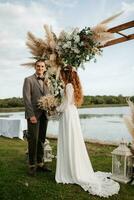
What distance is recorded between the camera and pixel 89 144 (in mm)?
8344

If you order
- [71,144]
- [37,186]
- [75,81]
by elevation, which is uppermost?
[75,81]

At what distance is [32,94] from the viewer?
5.34 metres

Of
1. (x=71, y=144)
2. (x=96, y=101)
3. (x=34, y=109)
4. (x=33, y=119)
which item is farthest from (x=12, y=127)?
(x=96, y=101)

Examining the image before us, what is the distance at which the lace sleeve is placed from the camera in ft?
15.8

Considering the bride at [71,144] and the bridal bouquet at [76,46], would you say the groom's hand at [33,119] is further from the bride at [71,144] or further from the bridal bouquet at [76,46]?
the bridal bouquet at [76,46]

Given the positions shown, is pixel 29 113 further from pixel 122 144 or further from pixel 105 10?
pixel 105 10

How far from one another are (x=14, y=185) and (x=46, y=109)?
3.69 feet

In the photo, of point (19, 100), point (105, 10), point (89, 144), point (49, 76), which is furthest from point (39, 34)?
point (19, 100)

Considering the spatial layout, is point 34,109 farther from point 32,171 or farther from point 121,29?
point 121,29

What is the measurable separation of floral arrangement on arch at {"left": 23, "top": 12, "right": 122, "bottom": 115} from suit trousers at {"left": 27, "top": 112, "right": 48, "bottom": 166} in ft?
0.98

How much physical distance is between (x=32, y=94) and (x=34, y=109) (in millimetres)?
221

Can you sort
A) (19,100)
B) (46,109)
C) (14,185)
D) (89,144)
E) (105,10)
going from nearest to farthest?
(14,185)
(46,109)
(105,10)
(89,144)
(19,100)

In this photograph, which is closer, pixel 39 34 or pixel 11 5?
pixel 39 34

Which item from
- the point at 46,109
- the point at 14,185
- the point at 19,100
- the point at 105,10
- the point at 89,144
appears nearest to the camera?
the point at 14,185
